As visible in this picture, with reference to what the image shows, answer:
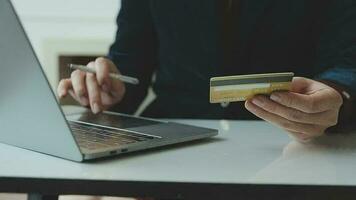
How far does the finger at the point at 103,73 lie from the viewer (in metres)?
1.00

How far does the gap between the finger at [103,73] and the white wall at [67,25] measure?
3.22 feet

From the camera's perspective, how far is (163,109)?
124cm

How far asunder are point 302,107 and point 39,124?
13.0 inches

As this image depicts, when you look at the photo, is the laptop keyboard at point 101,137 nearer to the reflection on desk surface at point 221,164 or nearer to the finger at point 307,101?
the reflection on desk surface at point 221,164

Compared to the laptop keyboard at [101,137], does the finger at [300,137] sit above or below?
below

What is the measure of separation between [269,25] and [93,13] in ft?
3.40

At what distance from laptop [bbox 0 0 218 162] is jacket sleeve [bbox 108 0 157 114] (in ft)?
1.53

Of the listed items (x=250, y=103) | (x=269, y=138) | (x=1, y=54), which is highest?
(x=1, y=54)

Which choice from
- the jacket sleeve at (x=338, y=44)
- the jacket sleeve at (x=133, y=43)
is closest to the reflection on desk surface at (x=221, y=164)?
the jacket sleeve at (x=338, y=44)

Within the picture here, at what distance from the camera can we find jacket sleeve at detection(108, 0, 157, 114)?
1.27 metres

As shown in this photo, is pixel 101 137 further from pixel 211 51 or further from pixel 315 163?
pixel 211 51

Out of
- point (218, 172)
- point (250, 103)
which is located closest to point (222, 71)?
point (250, 103)

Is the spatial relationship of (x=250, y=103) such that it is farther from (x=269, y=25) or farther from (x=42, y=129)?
(x=269, y=25)

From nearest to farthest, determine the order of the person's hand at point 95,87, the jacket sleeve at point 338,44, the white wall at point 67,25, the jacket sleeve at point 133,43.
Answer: the jacket sleeve at point 338,44
the person's hand at point 95,87
the jacket sleeve at point 133,43
the white wall at point 67,25
